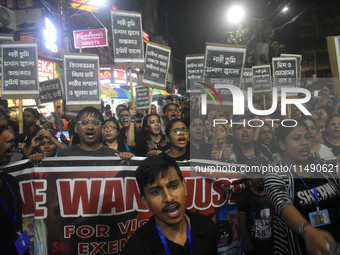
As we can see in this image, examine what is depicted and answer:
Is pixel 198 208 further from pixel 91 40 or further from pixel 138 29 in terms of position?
pixel 91 40

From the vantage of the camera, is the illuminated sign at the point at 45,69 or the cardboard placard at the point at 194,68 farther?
the illuminated sign at the point at 45,69

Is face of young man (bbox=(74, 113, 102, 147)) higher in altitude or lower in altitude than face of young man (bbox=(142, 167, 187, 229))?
higher

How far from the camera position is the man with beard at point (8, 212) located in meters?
2.02

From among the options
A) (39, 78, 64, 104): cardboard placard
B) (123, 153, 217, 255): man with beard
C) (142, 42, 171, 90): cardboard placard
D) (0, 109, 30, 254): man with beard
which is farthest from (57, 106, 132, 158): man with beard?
(39, 78, 64, 104): cardboard placard

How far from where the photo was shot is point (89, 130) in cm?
340

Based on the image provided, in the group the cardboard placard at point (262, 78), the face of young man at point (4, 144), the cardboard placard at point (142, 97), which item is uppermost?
the cardboard placard at point (262, 78)

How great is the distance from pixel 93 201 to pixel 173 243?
1357 mm

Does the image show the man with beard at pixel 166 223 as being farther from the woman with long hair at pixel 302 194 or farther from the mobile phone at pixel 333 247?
the mobile phone at pixel 333 247

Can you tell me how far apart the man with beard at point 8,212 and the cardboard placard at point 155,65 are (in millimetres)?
3602

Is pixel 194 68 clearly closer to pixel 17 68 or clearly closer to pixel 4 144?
pixel 17 68

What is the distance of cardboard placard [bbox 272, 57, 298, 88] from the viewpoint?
6.04m

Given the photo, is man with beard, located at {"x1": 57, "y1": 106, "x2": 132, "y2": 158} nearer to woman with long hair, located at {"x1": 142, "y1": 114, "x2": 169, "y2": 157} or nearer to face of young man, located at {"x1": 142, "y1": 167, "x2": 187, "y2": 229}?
woman with long hair, located at {"x1": 142, "y1": 114, "x2": 169, "y2": 157}

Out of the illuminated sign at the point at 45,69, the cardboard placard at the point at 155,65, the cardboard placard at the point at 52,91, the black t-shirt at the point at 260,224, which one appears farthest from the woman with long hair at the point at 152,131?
the illuminated sign at the point at 45,69

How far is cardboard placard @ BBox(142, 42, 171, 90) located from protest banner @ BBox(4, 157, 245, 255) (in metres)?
3.06
